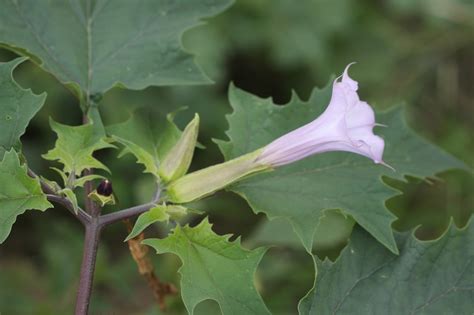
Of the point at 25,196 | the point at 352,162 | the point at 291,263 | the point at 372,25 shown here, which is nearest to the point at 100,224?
the point at 25,196

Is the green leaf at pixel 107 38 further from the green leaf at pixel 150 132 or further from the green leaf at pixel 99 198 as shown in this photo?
the green leaf at pixel 99 198

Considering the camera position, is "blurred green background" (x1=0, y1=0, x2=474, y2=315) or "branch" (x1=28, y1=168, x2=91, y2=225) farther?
"blurred green background" (x1=0, y1=0, x2=474, y2=315)

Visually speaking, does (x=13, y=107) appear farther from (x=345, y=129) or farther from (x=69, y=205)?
(x=345, y=129)

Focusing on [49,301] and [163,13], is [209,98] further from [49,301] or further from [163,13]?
[163,13]

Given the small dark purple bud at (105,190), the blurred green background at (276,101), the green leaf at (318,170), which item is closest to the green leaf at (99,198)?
the small dark purple bud at (105,190)

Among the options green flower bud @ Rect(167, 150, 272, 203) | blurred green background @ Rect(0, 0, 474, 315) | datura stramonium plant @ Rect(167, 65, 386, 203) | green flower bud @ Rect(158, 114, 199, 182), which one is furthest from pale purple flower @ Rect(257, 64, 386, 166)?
blurred green background @ Rect(0, 0, 474, 315)

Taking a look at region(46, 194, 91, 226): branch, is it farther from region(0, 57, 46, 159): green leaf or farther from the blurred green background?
the blurred green background
